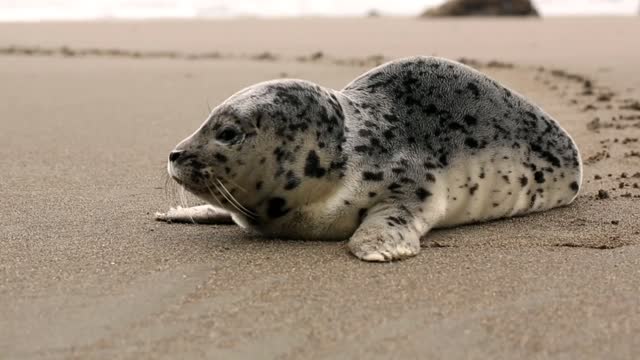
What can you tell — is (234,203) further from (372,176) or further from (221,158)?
(372,176)

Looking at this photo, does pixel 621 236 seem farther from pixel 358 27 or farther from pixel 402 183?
pixel 358 27

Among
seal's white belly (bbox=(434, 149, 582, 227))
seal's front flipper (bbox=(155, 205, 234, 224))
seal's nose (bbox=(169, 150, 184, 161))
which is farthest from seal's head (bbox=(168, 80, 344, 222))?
seal's white belly (bbox=(434, 149, 582, 227))

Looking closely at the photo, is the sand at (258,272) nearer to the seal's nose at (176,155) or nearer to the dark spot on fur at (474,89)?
the seal's nose at (176,155)

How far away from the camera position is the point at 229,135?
323cm

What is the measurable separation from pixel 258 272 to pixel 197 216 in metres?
0.84

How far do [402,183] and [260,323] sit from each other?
1.12m

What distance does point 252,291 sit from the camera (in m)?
2.66

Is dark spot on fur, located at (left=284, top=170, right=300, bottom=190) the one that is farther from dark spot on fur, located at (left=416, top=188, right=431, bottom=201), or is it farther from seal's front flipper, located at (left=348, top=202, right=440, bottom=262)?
dark spot on fur, located at (left=416, top=188, right=431, bottom=201)

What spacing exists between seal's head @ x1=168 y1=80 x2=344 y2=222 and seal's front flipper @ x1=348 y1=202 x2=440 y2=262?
22cm

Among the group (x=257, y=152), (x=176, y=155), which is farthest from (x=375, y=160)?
(x=176, y=155)

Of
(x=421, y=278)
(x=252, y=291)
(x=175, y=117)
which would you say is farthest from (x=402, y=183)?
(x=175, y=117)

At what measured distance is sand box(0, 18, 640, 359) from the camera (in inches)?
89.2

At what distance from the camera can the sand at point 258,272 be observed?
2.27 m

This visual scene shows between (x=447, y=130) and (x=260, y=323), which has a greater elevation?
(x=447, y=130)
